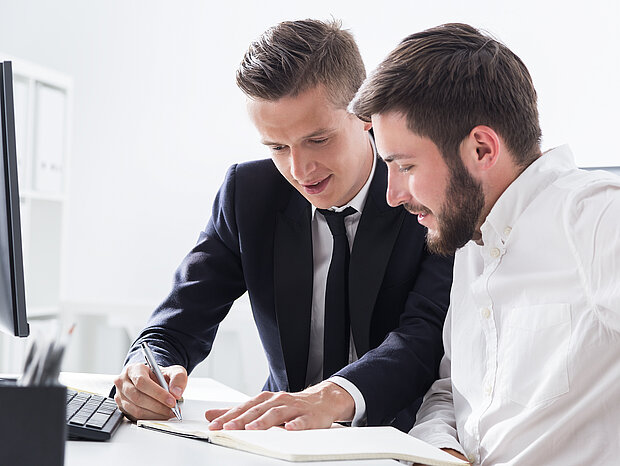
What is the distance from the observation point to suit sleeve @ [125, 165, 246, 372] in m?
1.54

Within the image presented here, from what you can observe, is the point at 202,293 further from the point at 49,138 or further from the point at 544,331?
the point at 49,138

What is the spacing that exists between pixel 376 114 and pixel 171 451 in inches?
23.8

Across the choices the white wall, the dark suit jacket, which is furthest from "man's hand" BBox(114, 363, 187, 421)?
the white wall

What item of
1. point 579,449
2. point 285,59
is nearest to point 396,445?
point 579,449

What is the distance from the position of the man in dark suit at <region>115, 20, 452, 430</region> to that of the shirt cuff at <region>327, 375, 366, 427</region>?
9 centimetres

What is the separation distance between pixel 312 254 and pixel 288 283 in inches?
3.1

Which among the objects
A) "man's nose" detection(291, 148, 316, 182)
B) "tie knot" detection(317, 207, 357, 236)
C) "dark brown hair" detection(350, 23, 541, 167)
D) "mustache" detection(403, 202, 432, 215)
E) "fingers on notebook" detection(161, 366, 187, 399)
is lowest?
"fingers on notebook" detection(161, 366, 187, 399)

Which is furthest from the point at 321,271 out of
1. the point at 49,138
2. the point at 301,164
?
the point at 49,138

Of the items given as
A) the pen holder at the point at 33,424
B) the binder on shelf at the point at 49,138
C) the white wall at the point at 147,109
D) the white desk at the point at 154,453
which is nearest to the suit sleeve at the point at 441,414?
the white desk at the point at 154,453

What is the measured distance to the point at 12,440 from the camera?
55cm

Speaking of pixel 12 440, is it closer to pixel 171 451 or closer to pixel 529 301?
pixel 171 451

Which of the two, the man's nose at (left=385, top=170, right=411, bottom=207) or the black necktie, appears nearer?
the man's nose at (left=385, top=170, right=411, bottom=207)

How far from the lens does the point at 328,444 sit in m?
0.92

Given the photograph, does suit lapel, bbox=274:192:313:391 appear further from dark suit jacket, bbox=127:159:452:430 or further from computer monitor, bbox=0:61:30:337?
computer monitor, bbox=0:61:30:337
